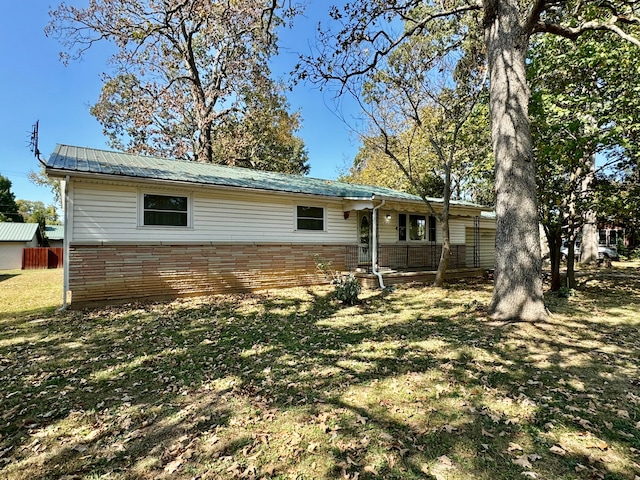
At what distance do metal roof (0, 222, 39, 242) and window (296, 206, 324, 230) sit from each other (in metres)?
24.2

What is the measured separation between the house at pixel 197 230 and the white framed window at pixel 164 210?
0.03 m

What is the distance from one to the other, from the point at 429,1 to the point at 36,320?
13.0 metres

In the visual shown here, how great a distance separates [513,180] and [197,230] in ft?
26.6

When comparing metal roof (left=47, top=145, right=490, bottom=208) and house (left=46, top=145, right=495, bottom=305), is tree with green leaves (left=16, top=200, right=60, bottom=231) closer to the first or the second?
metal roof (left=47, top=145, right=490, bottom=208)

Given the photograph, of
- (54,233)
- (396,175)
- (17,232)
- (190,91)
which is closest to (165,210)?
(190,91)

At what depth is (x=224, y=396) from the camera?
3639mm

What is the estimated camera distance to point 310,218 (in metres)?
11.8

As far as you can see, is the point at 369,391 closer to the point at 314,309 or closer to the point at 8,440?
the point at 8,440

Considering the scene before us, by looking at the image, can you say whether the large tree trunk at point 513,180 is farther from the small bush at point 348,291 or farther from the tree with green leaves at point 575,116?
the small bush at point 348,291

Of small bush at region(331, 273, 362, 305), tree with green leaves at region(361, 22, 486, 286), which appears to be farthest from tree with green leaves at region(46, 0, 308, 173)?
small bush at region(331, 273, 362, 305)

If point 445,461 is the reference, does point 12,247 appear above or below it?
above

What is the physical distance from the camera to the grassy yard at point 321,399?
8.34 ft

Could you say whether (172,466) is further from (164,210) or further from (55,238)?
(55,238)

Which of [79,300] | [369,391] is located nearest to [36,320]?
[79,300]
